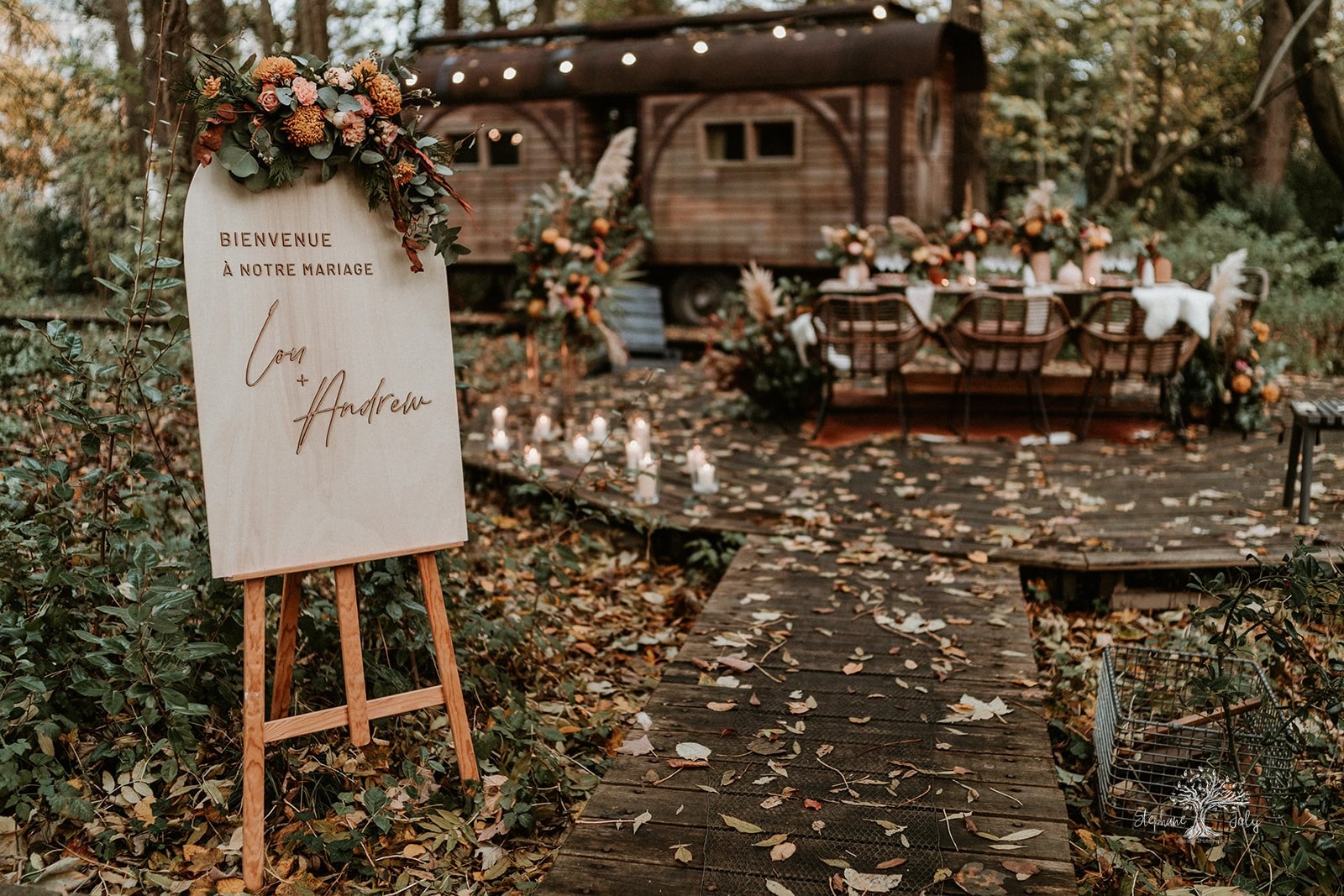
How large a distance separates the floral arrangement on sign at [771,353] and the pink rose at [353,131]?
569cm

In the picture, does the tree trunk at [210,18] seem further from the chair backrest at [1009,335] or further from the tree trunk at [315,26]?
the chair backrest at [1009,335]

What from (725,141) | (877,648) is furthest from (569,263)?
(725,141)

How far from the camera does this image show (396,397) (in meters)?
3.15

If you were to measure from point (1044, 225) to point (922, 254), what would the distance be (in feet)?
3.34

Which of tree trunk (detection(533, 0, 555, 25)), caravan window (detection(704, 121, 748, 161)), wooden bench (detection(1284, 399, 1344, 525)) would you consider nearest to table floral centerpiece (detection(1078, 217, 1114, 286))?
wooden bench (detection(1284, 399, 1344, 525))

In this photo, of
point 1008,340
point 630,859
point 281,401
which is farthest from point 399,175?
point 1008,340

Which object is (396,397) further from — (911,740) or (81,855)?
(911,740)

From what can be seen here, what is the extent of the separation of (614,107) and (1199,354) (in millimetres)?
8340

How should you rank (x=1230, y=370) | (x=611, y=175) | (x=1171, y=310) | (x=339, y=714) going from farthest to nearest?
1. (x=611, y=175)
2. (x=1230, y=370)
3. (x=1171, y=310)
4. (x=339, y=714)

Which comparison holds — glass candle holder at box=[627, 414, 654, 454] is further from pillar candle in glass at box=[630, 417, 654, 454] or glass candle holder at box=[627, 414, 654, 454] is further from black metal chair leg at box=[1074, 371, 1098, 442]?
black metal chair leg at box=[1074, 371, 1098, 442]

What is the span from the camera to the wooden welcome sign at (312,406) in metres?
2.88

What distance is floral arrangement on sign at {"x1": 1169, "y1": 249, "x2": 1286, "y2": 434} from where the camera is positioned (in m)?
7.82

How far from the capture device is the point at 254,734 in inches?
119

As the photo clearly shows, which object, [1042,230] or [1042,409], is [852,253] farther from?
[1042,409]
